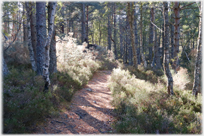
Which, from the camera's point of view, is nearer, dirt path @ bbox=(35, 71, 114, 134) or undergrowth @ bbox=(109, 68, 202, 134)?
undergrowth @ bbox=(109, 68, 202, 134)

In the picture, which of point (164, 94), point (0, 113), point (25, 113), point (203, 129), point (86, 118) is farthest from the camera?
point (164, 94)

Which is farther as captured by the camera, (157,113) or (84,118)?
(84,118)

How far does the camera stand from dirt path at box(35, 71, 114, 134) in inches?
156

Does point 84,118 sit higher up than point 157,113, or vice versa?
point 157,113

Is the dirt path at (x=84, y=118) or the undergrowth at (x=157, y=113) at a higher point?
the undergrowth at (x=157, y=113)

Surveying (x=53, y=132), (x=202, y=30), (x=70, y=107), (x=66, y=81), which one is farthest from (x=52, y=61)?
(x=202, y=30)

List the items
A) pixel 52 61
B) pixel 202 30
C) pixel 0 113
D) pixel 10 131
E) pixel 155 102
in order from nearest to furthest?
1. pixel 10 131
2. pixel 0 113
3. pixel 155 102
4. pixel 202 30
5. pixel 52 61

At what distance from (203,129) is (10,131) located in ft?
15.9

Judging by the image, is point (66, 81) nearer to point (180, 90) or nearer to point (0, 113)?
point (0, 113)

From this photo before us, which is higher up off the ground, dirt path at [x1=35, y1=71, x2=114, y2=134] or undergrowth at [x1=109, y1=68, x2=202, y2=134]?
undergrowth at [x1=109, y1=68, x2=202, y2=134]

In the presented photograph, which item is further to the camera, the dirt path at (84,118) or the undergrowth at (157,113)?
the dirt path at (84,118)

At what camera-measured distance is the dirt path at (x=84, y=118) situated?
3957mm

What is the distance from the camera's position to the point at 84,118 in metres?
4.82

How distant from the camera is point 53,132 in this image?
146 inches
